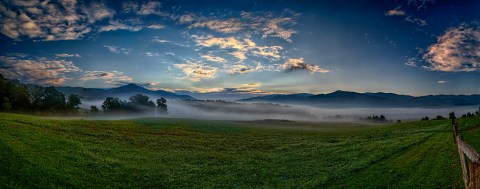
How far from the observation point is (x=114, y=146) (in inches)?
1726

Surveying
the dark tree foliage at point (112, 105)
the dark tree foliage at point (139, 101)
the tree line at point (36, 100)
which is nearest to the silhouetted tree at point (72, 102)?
the tree line at point (36, 100)

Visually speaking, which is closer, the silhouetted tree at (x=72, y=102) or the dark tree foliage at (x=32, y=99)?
the dark tree foliage at (x=32, y=99)

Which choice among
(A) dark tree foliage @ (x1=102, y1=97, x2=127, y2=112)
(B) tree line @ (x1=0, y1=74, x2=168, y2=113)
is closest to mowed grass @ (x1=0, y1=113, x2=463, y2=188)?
(B) tree line @ (x1=0, y1=74, x2=168, y2=113)

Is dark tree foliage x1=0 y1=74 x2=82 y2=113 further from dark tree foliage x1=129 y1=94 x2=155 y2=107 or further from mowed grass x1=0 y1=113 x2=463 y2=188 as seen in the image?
mowed grass x1=0 y1=113 x2=463 y2=188

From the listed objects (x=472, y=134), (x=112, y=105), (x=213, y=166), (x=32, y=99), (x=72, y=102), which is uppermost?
(x=32, y=99)

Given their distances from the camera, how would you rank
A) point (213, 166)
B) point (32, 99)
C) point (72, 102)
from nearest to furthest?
point (213, 166) < point (32, 99) < point (72, 102)

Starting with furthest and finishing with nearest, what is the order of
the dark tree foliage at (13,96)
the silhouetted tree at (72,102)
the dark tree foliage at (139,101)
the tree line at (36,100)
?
the dark tree foliage at (139,101) → the silhouetted tree at (72,102) → the tree line at (36,100) → the dark tree foliage at (13,96)

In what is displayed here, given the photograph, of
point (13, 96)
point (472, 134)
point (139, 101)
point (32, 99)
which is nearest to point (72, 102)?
point (32, 99)

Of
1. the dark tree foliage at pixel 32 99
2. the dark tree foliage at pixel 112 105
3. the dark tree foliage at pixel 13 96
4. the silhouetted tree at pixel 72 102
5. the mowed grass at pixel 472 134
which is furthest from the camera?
the dark tree foliage at pixel 112 105

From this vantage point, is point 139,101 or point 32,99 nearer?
point 32,99

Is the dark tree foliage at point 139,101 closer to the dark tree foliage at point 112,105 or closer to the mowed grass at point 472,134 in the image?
the dark tree foliage at point 112,105

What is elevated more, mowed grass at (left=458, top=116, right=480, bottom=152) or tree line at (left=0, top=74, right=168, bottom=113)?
tree line at (left=0, top=74, right=168, bottom=113)

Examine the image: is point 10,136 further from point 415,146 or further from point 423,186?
point 415,146

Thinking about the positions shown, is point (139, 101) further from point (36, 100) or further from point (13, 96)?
point (13, 96)
